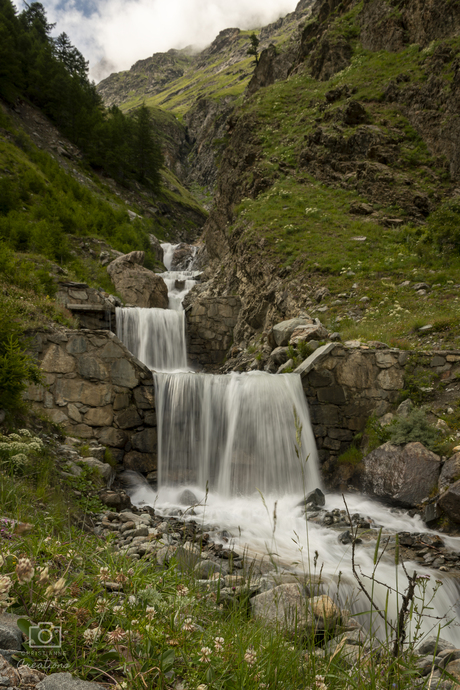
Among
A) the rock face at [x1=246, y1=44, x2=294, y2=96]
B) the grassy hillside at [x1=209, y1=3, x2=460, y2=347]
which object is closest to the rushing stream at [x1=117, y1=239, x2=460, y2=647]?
the grassy hillside at [x1=209, y1=3, x2=460, y2=347]

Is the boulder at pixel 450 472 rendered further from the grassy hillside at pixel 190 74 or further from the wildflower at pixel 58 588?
the grassy hillside at pixel 190 74

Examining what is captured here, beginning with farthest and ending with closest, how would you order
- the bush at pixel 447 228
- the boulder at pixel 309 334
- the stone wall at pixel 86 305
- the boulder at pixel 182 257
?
1. the boulder at pixel 182 257
2. the stone wall at pixel 86 305
3. the bush at pixel 447 228
4. the boulder at pixel 309 334

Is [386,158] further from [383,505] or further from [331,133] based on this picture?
[383,505]

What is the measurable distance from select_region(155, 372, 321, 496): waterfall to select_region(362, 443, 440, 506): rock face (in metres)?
1.63

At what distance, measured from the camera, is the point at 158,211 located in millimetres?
40219

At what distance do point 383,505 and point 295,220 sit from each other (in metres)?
15.5

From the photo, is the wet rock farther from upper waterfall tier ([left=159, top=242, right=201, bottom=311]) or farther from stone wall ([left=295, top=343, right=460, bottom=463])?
upper waterfall tier ([left=159, top=242, right=201, bottom=311])

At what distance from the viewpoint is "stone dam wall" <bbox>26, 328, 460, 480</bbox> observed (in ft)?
31.4

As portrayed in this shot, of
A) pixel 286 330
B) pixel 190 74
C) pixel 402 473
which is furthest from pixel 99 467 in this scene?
pixel 190 74

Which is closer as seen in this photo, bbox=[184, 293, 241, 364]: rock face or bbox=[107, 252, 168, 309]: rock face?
bbox=[184, 293, 241, 364]: rock face

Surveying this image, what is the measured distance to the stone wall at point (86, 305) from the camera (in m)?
15.8

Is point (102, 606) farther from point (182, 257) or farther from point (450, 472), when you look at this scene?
point (182, 257)

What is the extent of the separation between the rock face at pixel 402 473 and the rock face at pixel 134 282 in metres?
16.1

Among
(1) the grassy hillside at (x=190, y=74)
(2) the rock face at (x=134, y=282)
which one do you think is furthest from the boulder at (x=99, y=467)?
(1) the grassy hillside at (x=190, y=74)
